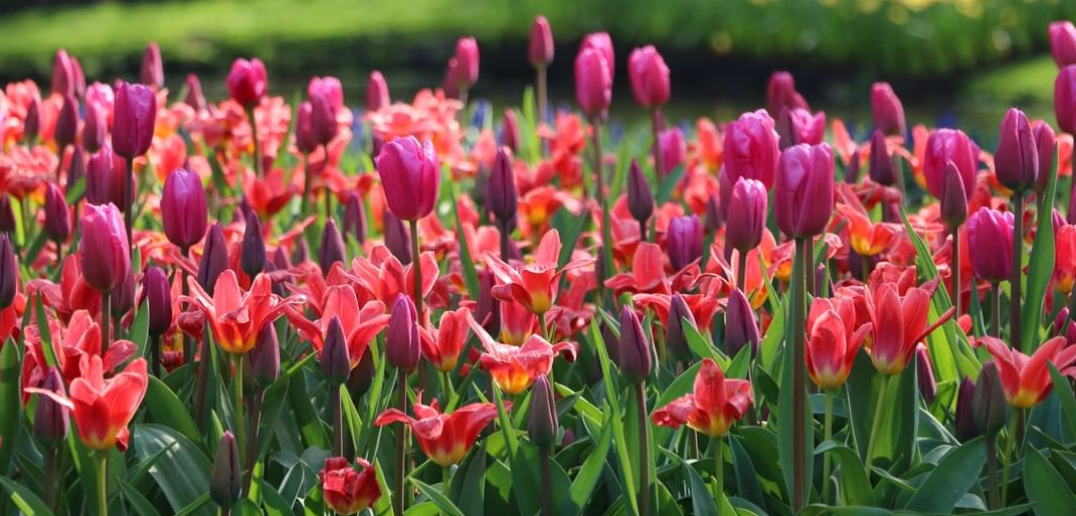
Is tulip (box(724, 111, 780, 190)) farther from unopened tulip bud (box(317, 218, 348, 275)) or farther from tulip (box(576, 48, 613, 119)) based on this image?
tulip (box(576, 48, 613, 119))

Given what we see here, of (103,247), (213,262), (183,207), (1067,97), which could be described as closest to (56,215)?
(183,207)

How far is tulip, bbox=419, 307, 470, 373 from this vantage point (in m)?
1.57

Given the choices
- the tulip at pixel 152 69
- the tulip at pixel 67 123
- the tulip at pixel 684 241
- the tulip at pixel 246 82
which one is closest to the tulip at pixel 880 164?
the tulip at pixel 684 241

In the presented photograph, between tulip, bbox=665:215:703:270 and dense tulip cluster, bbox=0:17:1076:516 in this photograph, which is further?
tulip, bbox=665:215:703:270

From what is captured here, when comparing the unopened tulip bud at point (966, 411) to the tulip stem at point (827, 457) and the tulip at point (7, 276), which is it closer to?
the tulip stem at point (827, 457)

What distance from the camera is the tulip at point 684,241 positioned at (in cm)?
200

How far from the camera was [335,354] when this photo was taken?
1.43 meters

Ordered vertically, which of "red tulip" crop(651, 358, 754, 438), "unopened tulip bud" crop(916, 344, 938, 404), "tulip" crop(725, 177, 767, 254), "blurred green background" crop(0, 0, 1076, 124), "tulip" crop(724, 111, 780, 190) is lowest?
"blurred green background" crop(0, 0, 1076, 124)

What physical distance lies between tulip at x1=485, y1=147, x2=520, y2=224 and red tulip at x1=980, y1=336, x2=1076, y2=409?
2.67ft

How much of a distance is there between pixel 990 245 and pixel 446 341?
0.68 meters

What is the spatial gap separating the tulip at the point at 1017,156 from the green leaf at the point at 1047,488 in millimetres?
446

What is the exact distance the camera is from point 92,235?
1.54 metres

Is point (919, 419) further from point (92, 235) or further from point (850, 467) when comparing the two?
point (92, 235)

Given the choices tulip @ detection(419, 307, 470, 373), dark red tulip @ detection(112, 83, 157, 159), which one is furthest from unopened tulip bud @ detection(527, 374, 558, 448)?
dark red tulip @ detection(112, 83, 157, 159)
